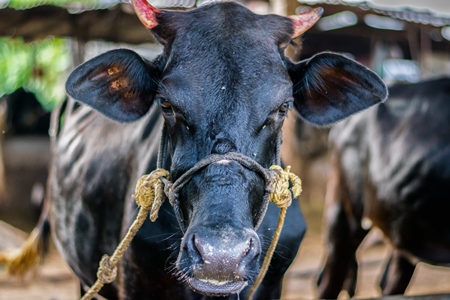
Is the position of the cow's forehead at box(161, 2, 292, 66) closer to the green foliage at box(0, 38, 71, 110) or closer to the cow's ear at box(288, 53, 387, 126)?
the cow's ear at box(288, 53, 387, 126)

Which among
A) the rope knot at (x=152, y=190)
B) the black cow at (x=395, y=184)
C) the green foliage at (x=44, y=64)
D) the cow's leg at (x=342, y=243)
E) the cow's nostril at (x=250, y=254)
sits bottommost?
the green foliage at (x=44, y=64)

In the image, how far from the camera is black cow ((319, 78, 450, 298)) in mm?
4527

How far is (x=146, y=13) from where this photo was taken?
8.27ft

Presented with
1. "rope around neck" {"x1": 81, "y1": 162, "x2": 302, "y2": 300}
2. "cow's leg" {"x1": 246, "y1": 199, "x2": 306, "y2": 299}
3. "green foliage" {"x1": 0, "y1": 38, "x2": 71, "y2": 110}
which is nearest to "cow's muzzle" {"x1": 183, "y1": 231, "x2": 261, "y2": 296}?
"rope around neck" {"x1": 81, "y1": 162, "x2": 302, "y2": 300}

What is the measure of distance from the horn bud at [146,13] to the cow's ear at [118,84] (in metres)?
0.14

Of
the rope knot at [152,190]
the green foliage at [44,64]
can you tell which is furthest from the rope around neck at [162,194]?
the green foliage at [44,64]

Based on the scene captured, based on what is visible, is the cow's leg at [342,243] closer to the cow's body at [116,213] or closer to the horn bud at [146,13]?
the cow's body at [116,213]

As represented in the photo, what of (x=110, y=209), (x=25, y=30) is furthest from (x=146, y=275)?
(x=25, y=30)

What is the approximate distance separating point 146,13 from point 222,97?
0.55 m

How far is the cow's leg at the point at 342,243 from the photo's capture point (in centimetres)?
522

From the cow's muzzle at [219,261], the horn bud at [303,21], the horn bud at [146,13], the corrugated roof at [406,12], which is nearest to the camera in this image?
the cow's muzzle at [219,261]

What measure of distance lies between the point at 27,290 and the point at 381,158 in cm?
394

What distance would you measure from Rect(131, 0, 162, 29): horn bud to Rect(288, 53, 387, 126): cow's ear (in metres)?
0.61

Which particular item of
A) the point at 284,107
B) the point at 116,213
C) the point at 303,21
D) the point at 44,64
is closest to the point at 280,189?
the point at 284,107
